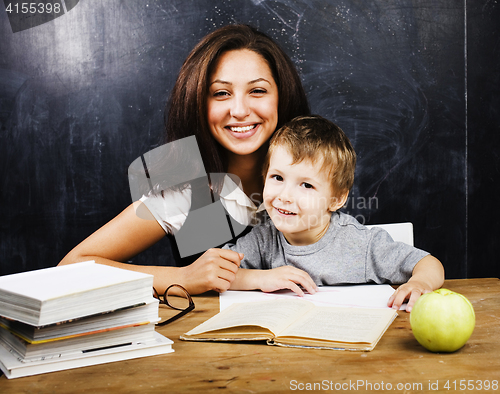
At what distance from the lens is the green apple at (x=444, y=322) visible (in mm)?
748

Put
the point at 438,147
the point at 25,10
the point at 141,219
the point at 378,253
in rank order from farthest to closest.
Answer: the point at 438,147
the point at 25,10
the point at 141,219
the point at 378,253

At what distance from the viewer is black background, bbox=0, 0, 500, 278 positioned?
2.40 meters

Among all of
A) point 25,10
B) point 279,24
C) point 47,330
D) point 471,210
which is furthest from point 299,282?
point 25,10

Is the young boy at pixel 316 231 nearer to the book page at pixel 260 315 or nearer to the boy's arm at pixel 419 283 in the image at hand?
the boy's arm at pixel 419 283

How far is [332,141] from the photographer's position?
53.9 inches

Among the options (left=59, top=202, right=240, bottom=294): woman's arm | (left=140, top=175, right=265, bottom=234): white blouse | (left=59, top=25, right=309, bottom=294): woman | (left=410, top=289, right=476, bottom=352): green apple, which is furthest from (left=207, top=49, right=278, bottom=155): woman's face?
(left=410, top=289, right=476, bottom=352): green apple

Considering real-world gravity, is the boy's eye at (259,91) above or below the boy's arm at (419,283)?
above

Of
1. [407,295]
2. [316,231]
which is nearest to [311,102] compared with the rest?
[316,231]

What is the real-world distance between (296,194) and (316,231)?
5.5 inches

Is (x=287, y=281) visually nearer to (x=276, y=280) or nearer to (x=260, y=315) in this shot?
(x=276, y=280)

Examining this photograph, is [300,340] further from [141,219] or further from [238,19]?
[238,19]

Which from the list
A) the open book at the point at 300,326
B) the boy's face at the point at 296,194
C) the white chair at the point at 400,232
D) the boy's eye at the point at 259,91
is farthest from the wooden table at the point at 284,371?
the boy's eye at the point at 259,91

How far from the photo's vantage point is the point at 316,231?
1367 millimetres

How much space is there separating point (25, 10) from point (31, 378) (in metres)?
2.21
